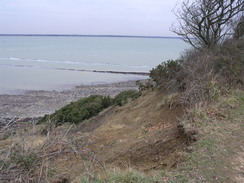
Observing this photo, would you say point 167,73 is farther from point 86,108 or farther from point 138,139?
point 138,139

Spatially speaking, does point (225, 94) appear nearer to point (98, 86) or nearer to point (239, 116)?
point (239, 116)

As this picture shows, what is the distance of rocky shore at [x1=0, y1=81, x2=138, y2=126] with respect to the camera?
1870 centimetres

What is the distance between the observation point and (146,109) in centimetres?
1244

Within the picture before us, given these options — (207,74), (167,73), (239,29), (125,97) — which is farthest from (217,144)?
(239,29)

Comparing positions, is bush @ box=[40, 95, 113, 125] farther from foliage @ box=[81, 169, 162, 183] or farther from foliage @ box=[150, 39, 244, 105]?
foliage @ box=[81, 169, 162, 183]

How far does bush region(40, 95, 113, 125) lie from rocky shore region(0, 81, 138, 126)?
7.71 feet

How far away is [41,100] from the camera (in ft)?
74.0

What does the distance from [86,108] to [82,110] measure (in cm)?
26

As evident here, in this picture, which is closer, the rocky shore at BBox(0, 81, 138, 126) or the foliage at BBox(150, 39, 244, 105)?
the foliage at BBox(150, 39, 244, 105)

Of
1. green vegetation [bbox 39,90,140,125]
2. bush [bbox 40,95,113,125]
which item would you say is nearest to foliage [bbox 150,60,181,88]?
green vegetation [bbox 39,90,140,125]

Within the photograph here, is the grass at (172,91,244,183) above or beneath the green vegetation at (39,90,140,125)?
above

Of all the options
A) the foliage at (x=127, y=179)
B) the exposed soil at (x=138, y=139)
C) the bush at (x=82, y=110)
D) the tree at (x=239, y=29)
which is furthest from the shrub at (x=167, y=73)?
the foliage at (x=127, y=179)

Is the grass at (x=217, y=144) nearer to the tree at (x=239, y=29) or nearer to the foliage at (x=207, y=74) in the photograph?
the foliage at (x=207, y=74)

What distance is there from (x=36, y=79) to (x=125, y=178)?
30.3 metres
